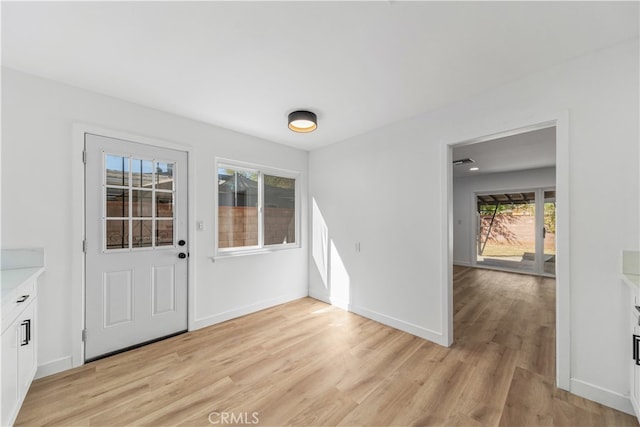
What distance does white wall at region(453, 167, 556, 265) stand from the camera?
19.7 ft

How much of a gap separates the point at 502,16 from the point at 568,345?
232cm

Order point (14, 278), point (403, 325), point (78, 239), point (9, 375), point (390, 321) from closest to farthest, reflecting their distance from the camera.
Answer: point (9, 375) < point (14, 278) < point (78, 239) < point (403, 325) < point (390, 321)

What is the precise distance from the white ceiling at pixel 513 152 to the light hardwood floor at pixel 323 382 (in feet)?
7.20

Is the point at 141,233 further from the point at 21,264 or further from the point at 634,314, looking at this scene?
the point at 634,314

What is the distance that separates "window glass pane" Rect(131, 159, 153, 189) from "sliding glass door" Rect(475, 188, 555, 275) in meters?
7.33

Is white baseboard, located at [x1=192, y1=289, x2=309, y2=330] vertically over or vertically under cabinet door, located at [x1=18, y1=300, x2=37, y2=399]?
under

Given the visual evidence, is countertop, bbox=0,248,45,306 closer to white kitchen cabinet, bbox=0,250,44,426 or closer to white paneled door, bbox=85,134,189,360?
white kitchen cabinet, bbox=0,250,44,426

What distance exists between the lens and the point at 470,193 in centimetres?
685

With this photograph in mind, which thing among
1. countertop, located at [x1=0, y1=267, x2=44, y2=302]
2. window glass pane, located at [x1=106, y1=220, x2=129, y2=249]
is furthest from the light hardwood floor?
window glass pane, located at [x1=106, y1=220, x2=129, y2=249]

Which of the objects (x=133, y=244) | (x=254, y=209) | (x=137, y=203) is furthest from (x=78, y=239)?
(x=254, y=209)

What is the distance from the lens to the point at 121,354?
7.95ft

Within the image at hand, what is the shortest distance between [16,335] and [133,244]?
1.12m

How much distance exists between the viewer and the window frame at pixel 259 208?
125 inches

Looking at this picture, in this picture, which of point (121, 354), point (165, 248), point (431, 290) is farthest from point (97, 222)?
point (431, 290)
